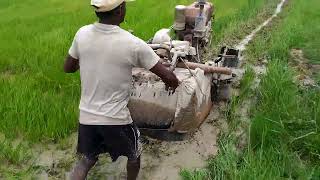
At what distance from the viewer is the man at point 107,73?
269cm

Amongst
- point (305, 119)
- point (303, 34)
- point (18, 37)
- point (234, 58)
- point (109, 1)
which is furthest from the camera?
point (303, 34)

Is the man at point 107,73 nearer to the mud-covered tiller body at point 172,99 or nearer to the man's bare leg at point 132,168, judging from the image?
the man's bare leg at point 132,168

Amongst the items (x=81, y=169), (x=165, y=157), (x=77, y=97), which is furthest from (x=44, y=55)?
(x=81, y=169)

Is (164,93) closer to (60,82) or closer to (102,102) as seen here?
(102,102)

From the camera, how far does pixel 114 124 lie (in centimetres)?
279

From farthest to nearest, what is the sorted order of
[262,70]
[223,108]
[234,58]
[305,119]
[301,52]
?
[301,52] → [262,70] → [234,58] → [223,108] → [305,119]

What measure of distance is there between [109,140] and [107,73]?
1.29ft

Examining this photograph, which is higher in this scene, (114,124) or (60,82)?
(114,124)

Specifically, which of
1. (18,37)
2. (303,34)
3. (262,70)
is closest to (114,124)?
(262,70)

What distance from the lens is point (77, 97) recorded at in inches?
182

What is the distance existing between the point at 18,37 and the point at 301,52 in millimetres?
3990

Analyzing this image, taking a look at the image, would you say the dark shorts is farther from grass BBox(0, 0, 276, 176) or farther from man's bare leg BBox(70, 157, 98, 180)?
grass BBox(0, 0, 276, 176)

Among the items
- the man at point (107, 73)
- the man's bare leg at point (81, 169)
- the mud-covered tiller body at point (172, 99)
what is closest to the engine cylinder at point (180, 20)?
the mud-covered tiller body at point (172, 99)

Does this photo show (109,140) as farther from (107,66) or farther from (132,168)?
(107,66)
